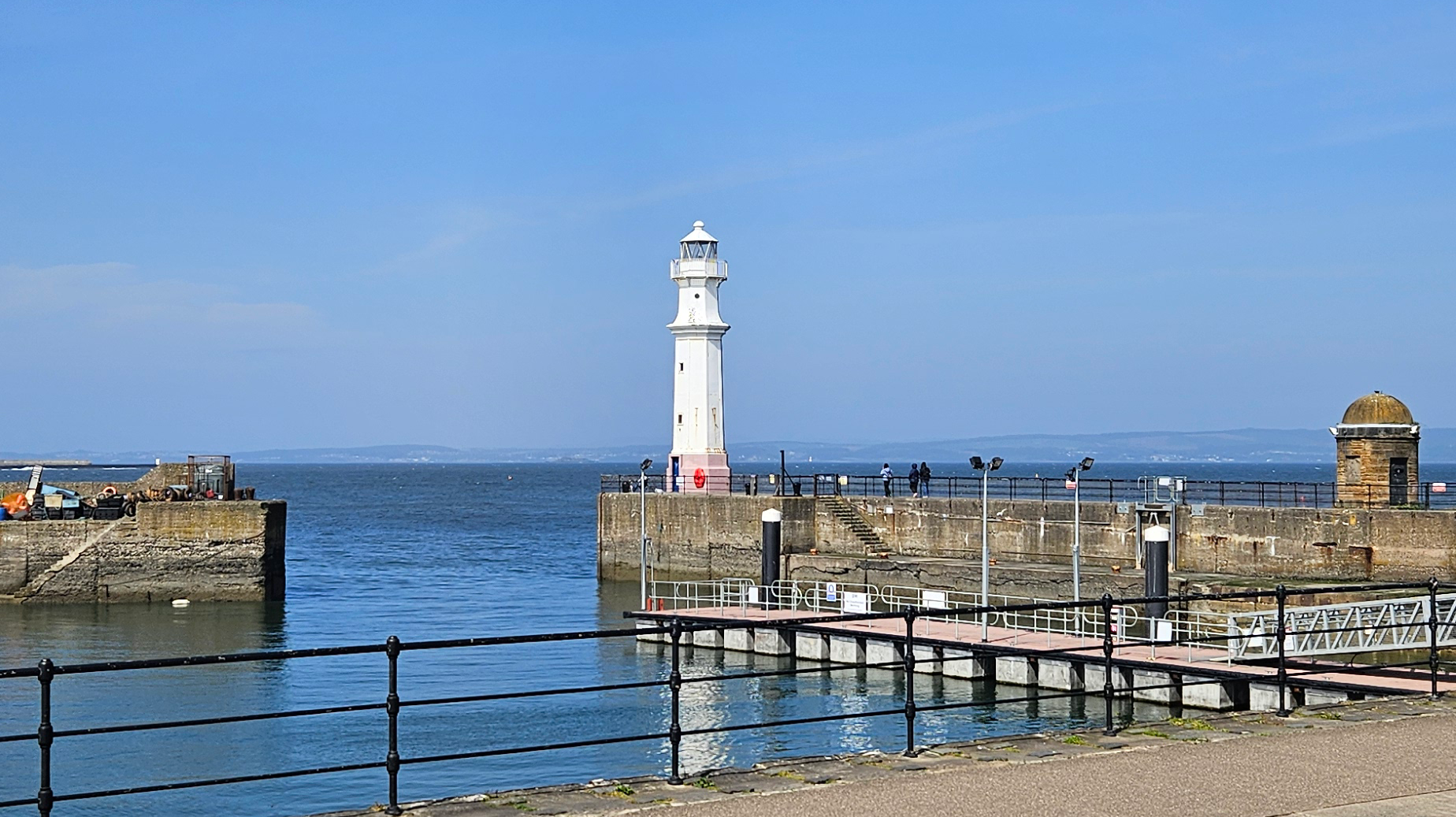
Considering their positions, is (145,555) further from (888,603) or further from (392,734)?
(392,734)

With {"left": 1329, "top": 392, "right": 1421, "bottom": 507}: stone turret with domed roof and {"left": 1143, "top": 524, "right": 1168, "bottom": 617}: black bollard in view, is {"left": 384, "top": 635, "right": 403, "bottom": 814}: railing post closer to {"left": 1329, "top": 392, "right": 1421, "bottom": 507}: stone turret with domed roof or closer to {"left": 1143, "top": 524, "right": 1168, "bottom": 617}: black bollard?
{"left": 1143, "top": 524, "right": 1168, "bottom": 617}: black bollard

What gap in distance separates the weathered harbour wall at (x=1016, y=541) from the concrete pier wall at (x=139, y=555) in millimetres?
13074

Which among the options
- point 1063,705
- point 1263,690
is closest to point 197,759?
point 1063,705

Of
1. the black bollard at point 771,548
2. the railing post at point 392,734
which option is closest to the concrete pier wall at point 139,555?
the black bollard at point 771,548

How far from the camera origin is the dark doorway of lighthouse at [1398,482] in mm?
34906

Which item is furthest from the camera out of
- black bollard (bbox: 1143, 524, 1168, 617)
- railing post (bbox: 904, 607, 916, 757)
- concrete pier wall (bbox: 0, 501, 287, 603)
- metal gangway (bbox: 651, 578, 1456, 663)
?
concrete pier wall (bbox: 0, 501, 287, 603)

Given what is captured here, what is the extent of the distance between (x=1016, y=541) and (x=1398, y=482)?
32.4 feet

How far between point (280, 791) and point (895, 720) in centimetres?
994

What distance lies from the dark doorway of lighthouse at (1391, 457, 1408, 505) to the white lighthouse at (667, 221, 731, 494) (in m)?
21.1

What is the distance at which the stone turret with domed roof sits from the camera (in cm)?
3478

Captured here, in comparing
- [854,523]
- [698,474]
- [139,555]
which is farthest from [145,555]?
[854,523]

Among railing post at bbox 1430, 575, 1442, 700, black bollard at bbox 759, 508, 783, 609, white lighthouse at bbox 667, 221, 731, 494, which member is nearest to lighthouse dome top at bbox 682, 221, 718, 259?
white lighthouse at bbox 667, 221, 731, 494

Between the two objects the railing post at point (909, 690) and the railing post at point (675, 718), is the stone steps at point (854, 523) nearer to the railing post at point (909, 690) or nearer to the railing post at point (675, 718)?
the railing post at point (909, 690)

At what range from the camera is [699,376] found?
50562 mm
